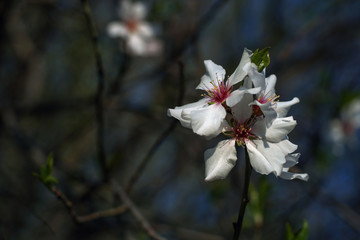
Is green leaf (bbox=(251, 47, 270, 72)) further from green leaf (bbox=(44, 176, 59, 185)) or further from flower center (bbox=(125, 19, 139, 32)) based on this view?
flower center (bbox=(125, 19, 139, 32))

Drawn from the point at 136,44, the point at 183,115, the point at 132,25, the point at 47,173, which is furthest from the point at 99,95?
the point at 132,25

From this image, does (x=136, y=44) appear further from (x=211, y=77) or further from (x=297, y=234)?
(x=297, y=234)

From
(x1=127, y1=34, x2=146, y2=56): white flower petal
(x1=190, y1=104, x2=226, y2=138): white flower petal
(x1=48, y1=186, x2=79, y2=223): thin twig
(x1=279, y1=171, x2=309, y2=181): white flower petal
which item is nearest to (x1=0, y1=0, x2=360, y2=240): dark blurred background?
(x1=127, y1=34, x2=146, y2=56): white flower petal

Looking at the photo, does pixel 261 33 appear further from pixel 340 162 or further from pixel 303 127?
pixel 340 162

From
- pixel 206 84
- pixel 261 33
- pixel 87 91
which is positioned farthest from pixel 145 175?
pixel 206 84

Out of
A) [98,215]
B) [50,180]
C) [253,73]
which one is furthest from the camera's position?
[98,215]
